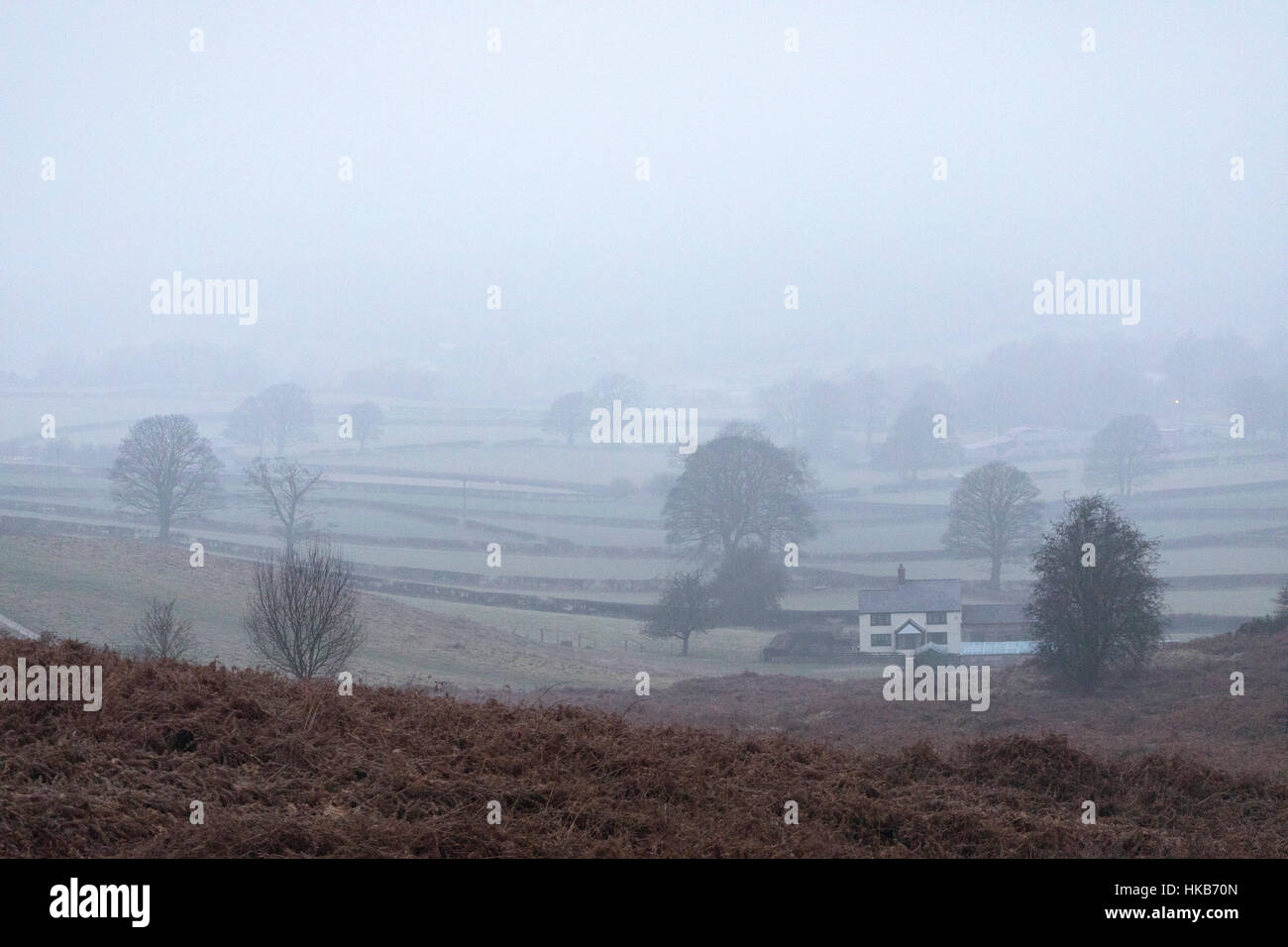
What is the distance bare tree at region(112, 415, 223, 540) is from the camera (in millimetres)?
65875

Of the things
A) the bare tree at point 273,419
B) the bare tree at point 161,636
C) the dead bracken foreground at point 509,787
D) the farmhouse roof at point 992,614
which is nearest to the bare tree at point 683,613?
the farmhouse roof at point 992,614

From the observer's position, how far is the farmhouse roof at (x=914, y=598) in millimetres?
50312

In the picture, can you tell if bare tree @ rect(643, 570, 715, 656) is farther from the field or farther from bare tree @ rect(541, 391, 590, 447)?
bare tree @ rect(541, 391, 590, 447)

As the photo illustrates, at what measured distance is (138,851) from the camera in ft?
23.1

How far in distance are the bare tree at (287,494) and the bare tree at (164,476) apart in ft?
10.9

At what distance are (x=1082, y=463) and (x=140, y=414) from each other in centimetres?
9901

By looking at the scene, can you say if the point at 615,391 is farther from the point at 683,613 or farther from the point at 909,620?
the point at 909,620

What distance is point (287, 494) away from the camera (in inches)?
2830

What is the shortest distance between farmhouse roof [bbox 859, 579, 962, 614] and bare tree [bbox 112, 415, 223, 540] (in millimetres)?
44977
